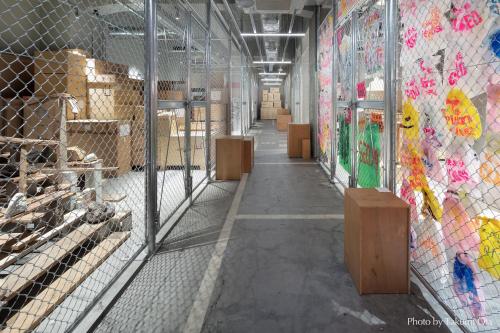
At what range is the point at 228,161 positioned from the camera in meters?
5.91

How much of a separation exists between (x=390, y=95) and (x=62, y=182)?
4091 millimetres

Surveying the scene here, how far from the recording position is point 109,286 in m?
2.36

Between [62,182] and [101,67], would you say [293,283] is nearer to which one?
[62,182]

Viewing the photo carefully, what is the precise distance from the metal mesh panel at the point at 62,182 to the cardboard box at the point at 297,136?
331 cm

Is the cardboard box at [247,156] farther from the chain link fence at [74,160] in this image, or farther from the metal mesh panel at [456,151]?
the metal mesh panel at [456,151]

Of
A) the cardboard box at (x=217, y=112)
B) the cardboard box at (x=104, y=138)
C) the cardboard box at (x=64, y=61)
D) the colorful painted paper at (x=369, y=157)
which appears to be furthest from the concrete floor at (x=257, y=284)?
the cardboard box at (x=217, y=112)

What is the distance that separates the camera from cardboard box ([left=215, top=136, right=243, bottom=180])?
5.84 metres

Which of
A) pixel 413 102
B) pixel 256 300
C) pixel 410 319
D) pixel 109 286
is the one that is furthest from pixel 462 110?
pixel 109 286

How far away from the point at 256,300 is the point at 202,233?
1338mm

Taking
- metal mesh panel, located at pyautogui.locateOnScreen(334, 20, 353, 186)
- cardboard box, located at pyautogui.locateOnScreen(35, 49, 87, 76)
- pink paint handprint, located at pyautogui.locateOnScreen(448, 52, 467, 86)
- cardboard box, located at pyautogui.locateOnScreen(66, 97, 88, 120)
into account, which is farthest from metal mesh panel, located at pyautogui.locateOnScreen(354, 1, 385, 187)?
cardboard box, located at pyautogui.locateOnScreen(66, 97, 88, 120)

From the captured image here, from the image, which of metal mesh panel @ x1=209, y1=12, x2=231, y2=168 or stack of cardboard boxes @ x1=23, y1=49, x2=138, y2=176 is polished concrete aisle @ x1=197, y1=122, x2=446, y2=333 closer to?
stack of cardboard boxes @ x1=23, y1=49, x2=138, y2=176

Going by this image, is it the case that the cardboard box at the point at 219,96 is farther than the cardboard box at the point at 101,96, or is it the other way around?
the cardboard box at the point at 219,96

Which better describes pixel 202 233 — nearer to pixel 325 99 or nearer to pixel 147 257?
pixel 147 257

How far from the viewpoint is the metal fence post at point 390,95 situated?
2934mm
